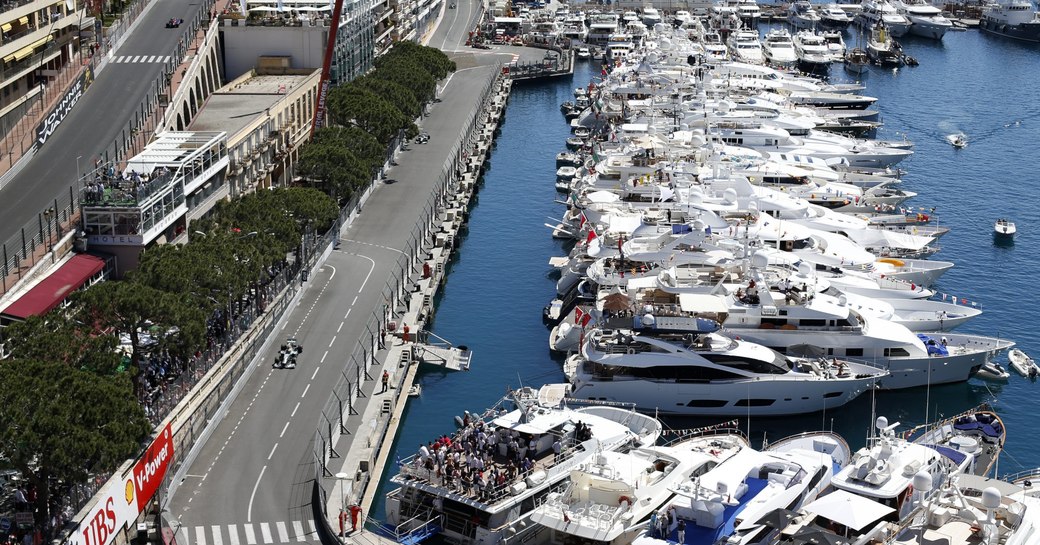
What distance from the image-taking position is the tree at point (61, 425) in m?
59.3

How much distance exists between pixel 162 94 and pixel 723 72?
87553 millimetres

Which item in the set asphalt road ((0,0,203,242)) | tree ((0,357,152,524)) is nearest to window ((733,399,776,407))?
tree ((0,357,152,524))

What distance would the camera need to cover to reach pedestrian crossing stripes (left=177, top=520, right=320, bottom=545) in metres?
66.1

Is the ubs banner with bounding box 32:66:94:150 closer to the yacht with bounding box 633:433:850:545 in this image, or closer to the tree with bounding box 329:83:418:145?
the tree with bounding box 329:83:418:145

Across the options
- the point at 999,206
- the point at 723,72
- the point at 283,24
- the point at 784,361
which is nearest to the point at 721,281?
the point at 784,361

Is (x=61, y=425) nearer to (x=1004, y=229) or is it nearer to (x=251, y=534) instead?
(x=251, y=534)

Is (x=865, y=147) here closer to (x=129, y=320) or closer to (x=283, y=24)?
(x=283, y=24)

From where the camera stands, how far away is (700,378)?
89.2 m

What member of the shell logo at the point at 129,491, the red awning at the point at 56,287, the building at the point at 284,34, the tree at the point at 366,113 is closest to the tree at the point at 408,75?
the building at the point at 284,34

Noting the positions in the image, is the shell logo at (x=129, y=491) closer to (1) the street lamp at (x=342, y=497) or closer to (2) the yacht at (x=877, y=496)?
(1) the street lamp at (x=342, y=497)

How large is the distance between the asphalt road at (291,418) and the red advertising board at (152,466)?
2.27 m

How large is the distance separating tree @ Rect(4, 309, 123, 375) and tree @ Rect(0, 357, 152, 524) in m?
4.32

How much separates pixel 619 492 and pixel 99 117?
7038cm

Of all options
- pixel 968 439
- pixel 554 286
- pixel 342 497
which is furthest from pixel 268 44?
pixel 968 439
